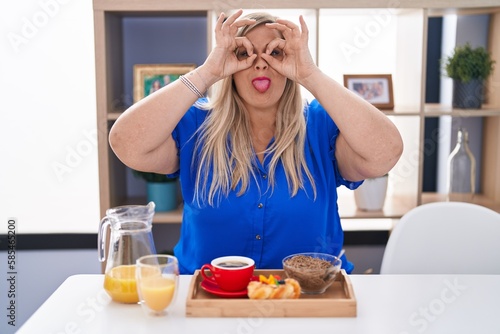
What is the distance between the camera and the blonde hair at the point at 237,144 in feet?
5.66

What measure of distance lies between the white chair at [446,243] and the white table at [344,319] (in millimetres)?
353

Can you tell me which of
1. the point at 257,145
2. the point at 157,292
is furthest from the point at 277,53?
the point at 157,292

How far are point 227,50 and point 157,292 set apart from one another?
2.64 ft

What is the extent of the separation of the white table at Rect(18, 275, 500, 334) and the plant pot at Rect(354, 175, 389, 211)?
109cm

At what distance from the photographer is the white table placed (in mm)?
1188

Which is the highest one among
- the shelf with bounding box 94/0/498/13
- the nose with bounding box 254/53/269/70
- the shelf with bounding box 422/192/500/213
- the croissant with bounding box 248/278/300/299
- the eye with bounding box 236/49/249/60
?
the shelf with bounding box 94/0/498/13

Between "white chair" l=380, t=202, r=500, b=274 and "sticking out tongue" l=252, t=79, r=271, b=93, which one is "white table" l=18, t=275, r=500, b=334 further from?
"sticking out tongue" l=252, t=79, r=271, b=93

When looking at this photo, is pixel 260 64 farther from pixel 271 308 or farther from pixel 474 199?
pixel 474 199

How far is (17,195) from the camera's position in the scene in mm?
2812

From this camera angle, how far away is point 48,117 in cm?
277

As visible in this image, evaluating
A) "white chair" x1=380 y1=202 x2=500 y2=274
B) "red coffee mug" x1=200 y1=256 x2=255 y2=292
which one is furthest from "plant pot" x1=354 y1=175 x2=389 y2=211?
"red coffee mug" x1=200 y1=256 x2=255 y2=292

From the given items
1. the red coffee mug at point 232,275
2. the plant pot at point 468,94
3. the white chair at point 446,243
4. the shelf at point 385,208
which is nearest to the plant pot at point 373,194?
the shelf at point 385,208

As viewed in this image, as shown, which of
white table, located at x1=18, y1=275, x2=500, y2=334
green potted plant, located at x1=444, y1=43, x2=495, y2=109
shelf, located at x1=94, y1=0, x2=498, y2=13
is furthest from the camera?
green potted plant, located at x1=444, y1=43, x2=495, y2=109

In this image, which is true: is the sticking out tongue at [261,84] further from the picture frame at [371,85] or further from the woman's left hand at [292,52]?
the picture frame at [371,85]
